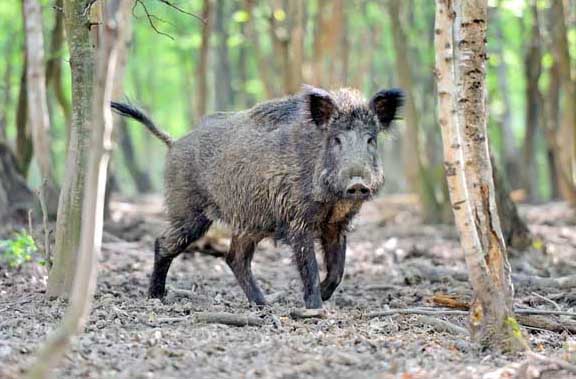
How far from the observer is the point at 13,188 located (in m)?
11.6

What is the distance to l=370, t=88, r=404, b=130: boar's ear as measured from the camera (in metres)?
7.59

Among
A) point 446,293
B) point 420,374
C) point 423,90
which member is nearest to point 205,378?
point 420,374

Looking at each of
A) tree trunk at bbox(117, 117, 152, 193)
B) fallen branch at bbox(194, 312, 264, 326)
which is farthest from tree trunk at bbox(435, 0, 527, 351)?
tree trunk at bbox(117, 117, 152, 193)

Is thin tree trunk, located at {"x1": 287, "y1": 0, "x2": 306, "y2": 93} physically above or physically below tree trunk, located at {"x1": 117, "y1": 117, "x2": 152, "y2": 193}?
above

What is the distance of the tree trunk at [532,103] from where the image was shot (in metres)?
16.3

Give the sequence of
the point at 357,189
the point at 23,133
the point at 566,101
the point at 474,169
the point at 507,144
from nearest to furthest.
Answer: the point at 474,169 → the point at 357,189 → the point at 23,133 → the point at 566,101 → the point at 507,144

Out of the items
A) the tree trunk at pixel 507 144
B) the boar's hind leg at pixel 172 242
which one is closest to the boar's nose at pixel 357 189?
the boar's hind leg at pixel 172 242

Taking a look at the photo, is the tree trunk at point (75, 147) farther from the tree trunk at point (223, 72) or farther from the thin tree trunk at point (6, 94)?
the tree trunk at point (223, 72)

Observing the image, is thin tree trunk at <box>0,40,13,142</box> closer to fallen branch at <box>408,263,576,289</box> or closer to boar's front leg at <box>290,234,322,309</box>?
fallen branch at <box>408,263,576,289</box>

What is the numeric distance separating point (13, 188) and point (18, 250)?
398cm

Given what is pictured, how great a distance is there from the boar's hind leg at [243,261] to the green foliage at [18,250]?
1696mm

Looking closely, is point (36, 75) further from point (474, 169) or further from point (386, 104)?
point (474, 169)

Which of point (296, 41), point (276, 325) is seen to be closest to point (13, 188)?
point (296, 41)

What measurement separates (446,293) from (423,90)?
52.6 ft
